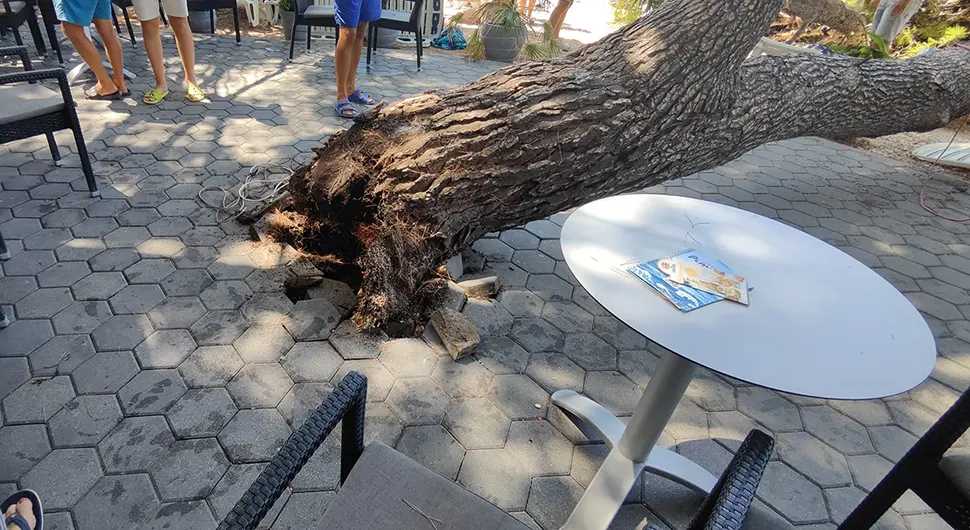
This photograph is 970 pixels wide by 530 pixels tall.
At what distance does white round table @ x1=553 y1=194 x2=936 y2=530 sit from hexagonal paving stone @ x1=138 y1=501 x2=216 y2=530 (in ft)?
3.62

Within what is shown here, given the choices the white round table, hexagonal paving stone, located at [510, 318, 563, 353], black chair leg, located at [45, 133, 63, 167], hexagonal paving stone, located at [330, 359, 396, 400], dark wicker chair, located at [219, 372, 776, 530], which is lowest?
hexagonal paving stone, located at [330, 359, 396, 400]

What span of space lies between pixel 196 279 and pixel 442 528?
1977 mm

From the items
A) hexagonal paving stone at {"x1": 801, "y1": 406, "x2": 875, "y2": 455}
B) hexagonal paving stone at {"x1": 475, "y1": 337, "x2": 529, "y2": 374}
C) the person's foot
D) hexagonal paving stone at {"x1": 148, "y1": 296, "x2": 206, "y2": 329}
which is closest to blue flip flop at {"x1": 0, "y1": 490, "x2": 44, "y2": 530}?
the person's foot

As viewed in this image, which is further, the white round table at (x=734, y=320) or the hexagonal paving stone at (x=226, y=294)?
the hexagonal paving stone at (x=226, y=294)

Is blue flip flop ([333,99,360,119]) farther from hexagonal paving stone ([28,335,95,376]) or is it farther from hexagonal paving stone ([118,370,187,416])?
hexagonal paving stone ([118,370,187,416])

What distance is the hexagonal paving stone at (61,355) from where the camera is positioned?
202cm

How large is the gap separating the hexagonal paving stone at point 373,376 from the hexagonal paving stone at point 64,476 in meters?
0.80

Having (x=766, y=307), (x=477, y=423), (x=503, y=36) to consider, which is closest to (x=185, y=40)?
(x=503, y=36)

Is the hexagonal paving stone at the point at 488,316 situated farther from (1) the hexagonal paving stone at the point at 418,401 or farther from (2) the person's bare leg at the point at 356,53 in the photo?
(2) the person's bare leg at the point at 356,53

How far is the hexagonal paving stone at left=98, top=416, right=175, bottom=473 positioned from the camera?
1.73 meters

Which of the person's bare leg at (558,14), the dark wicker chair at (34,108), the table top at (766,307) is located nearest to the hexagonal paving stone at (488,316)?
the table top at (766,307)

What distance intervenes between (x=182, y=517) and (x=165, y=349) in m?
0.80

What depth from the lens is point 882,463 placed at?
210 cm

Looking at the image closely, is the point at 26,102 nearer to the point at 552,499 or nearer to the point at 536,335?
the point at 536,335
